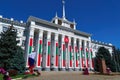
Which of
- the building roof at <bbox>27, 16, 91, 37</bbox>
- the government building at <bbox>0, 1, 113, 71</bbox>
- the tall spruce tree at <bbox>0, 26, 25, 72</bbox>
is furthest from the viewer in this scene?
the building roof at <bbox>27, 16, 91, 37</bbox>

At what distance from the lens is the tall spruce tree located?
92.7 feet

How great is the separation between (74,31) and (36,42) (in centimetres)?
1609

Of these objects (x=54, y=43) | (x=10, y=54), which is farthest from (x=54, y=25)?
(x=10, y=54)

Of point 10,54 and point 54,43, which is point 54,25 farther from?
point 10,54

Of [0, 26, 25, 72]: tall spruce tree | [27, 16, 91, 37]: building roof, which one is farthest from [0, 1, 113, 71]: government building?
[0, 26, 25, 72]: tall spruce tree

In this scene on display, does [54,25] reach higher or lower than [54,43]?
higher

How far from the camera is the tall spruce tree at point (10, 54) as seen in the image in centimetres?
2825

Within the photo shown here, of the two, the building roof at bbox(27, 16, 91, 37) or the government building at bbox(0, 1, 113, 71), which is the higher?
the building roof at bbox(27, 16, 91, 37)

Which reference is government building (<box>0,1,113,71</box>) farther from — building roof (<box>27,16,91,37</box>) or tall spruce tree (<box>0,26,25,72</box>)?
tall spruce tree (<box>0,26,25,72</box>)

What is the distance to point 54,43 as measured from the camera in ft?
165

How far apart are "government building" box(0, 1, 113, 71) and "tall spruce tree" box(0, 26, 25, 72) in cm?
1191

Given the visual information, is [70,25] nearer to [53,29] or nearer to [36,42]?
[53,29]

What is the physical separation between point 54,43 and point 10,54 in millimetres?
22663

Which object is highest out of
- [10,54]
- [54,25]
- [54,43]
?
[54,25]
